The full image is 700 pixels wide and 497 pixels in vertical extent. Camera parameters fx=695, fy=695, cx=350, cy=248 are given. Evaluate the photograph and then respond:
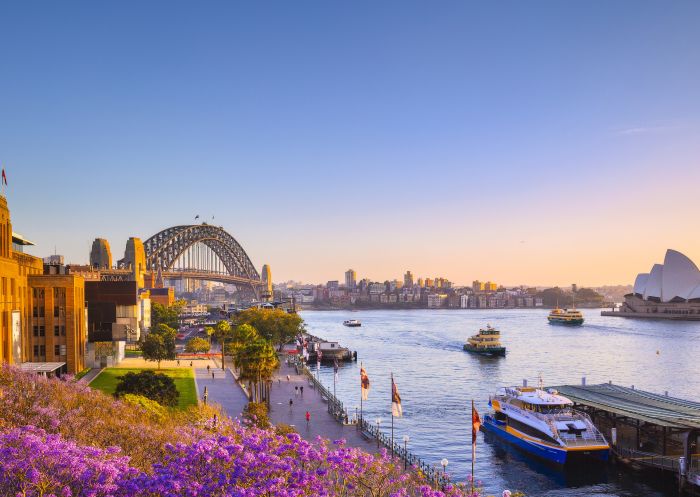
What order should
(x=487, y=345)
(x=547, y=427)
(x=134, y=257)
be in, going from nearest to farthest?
(x=547, y=427) < (x=487, y=345) < (x=134, y=257)

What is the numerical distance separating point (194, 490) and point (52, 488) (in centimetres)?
375

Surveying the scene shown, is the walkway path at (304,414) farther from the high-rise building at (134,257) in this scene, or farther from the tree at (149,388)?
the high-rise building at (134,257)

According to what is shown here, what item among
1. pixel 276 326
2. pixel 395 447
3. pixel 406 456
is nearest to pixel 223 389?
pixel 395 447

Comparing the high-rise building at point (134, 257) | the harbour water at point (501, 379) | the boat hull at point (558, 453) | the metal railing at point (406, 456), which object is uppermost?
the high-rise building at point (134, 257)

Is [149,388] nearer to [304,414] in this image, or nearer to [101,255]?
[304,414]

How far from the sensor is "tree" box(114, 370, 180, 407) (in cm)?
4812

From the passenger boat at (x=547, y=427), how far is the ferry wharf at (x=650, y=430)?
1.97 metres

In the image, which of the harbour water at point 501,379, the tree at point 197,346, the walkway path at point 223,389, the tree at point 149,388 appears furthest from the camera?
the tree at point 197,346

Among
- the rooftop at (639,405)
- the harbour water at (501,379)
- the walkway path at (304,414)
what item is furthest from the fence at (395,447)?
the rooftop at (639,405)

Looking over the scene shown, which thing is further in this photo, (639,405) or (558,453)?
(639,405)

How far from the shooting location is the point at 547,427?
4666cm

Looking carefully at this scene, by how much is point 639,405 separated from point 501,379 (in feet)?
126

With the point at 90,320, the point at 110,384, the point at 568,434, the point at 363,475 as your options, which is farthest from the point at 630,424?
the point at 90,320

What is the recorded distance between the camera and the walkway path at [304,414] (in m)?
47.3
